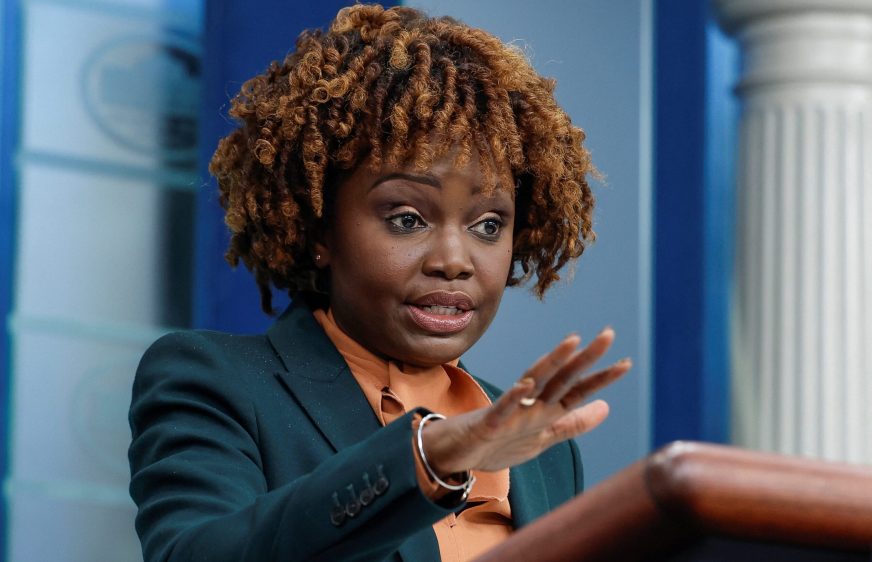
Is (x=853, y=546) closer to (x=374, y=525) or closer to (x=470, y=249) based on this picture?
(x=374, y=525)

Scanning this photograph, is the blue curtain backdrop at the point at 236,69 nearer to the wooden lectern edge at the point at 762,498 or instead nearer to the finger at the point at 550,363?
the finger at the point at 550,363

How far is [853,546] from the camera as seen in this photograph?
2.34ft

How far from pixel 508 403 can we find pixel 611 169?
2016 mm

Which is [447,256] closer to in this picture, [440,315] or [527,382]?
[440,315]

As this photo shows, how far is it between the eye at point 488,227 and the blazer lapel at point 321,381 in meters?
0.21

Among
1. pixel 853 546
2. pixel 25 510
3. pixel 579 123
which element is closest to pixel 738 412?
pixel 579 123

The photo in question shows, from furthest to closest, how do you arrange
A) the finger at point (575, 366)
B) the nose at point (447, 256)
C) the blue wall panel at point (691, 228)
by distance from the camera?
the blue wall panel at point (691, 228) < the nose at point (447, 256) < the finger at point (575, 366)

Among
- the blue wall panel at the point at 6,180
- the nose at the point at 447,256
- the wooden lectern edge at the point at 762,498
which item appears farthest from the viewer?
the blue wall panel at the point at 6,180

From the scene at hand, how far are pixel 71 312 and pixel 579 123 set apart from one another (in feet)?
3.47

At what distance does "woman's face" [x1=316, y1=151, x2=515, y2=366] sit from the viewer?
1.58 metres

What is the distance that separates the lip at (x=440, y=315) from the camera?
1.59 meters

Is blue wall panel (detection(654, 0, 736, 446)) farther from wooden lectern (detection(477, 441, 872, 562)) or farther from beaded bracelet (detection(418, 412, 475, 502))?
wooden lectern (detection(477, 441, 872, 562))

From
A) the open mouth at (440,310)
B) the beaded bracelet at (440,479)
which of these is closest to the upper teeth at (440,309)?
the open mouth at (440,310)

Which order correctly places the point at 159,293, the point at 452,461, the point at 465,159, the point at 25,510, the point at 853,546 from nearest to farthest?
the point at 853,546, the point at 452,461, the point at 465,159, the point at 25,510, the point at 159,293
